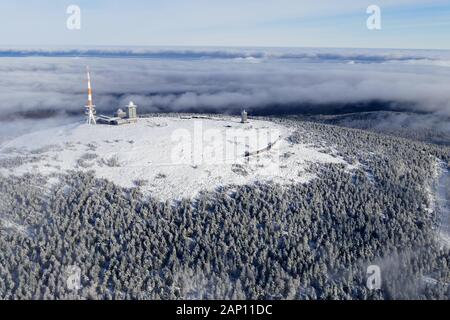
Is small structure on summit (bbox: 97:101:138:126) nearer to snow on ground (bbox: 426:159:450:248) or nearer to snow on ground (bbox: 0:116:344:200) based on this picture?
snow on ground (bbox: 0:116:344:200)

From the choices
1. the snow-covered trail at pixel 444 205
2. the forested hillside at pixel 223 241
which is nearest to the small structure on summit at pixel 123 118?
the forested hillside at pixel 223 241

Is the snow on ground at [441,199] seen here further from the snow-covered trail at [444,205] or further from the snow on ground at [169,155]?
the snow on ground at [169,155]

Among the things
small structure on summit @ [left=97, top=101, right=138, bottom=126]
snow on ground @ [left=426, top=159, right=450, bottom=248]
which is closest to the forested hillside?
snow on ground @ [left=426, top=159, right=450, bottom=248]

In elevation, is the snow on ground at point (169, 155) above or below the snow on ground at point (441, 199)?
above

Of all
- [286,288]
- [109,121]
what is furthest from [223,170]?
[109,121]

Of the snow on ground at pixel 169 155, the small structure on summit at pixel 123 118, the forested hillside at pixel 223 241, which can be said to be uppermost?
the small structure on summit at pixel 123 118

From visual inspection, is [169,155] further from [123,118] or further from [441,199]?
[441,199]

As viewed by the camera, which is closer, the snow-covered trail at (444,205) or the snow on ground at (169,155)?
the snow-covered trail at (444,205)

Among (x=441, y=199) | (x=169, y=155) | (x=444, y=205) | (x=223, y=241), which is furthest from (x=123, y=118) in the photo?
(x=444, y=205)

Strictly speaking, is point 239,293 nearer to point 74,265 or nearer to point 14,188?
point 74,265
